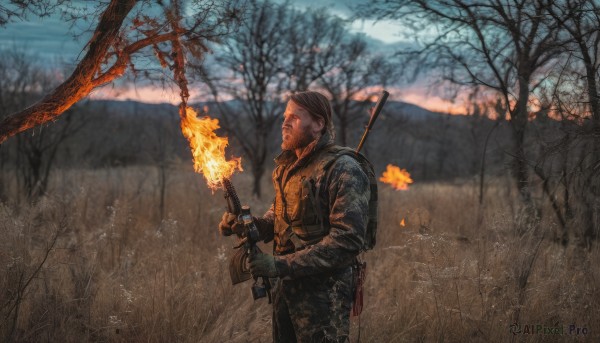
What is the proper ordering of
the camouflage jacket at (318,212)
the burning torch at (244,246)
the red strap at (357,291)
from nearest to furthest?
the camouflage jacket at (318,212) → the burning torch at (244,246) → the red strap at (357,291)

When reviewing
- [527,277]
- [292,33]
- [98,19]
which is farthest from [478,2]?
[292,33]

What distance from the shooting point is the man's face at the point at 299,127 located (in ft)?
9.06

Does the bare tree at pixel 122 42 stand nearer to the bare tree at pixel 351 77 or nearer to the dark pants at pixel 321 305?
the dark pants at pixel 321 305

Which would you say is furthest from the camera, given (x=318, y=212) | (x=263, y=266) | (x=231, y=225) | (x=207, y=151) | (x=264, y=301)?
(x=264, y=301)

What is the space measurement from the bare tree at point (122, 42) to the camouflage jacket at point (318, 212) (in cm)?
147

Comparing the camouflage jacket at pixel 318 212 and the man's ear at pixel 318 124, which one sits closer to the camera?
the camouflage jacket at pixel 318 212

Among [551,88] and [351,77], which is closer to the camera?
[551,88]

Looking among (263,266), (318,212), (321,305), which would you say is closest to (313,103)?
(318,212)

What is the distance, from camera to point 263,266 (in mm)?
2457

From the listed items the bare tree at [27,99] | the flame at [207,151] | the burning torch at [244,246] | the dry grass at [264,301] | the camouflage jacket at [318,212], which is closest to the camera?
the camouflage jacket at [318,212]

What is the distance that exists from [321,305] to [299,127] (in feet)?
3.51

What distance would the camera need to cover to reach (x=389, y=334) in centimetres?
424

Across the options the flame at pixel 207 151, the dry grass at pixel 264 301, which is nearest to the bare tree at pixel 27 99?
the dry grass at pixel 264 301

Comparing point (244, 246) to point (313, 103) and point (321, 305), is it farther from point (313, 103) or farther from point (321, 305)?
point (313, 103)
